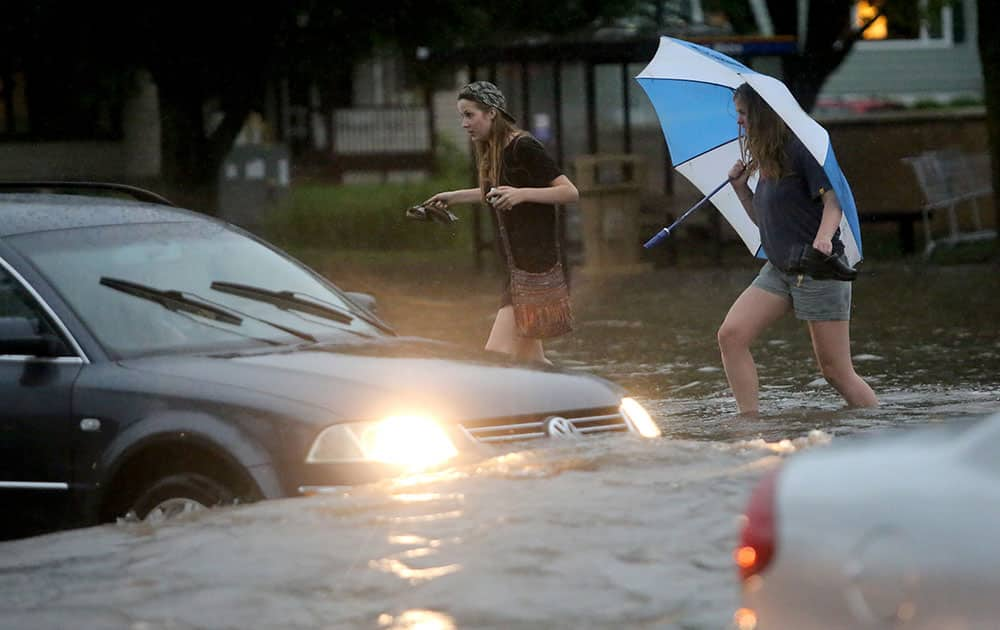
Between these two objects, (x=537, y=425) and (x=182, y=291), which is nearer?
(x=537, y=425)

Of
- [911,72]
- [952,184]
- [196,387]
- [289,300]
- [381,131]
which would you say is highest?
[911,72]

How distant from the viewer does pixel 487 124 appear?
946 cm

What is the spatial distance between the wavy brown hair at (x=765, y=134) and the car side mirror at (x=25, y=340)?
3.51m

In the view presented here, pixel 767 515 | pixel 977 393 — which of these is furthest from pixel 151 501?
pixel 977 393

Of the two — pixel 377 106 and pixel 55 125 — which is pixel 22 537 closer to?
pixel 55 125

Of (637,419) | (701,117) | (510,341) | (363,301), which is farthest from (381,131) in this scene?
(637,419)

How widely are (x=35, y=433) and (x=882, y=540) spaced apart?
4060 mm

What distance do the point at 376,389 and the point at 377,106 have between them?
117 feet

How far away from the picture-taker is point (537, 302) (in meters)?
9.59

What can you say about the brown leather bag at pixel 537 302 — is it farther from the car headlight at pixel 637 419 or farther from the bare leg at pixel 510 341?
the car headlight at pixel 637 419

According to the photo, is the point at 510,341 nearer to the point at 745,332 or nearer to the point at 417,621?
the point at 745,332

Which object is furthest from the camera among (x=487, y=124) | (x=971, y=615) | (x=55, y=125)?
(x=55, y=125)

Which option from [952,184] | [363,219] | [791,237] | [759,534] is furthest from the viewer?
[363,219]

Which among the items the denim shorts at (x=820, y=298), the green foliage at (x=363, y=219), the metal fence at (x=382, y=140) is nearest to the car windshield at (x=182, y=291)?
the denim shorts at (x=820, y=298)
